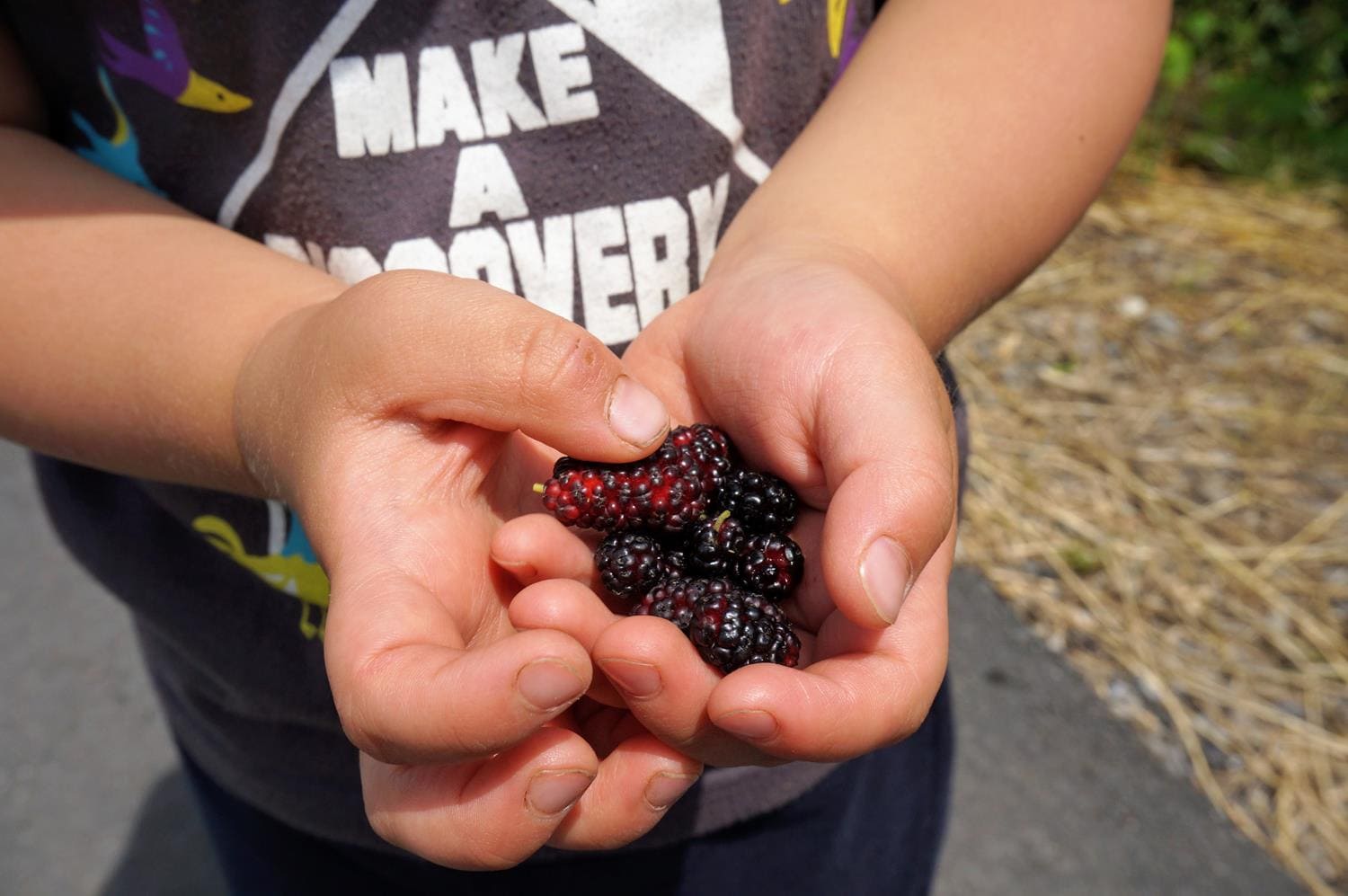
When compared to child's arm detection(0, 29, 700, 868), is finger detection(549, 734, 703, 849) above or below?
below

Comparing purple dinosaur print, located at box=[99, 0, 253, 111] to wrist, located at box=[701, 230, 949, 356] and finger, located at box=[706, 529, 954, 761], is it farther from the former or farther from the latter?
finger, located at box=[706, 529, 954, 761]

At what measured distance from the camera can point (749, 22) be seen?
44.2 inches

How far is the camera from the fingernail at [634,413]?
953 mm

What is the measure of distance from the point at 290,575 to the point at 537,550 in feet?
1.12

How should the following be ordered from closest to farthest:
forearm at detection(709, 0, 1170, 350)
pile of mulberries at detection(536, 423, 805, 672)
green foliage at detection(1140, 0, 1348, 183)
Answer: pile of mulberries at detection(536, 423, 805, 672) → forearm at detection(709, 0, 1170, 350) → green foliage at detection(1140, 0, 1348, 183)

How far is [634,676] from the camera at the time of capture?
844 mm

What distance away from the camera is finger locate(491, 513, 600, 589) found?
94cm

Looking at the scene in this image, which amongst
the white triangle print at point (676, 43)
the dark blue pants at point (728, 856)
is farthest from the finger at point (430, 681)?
the white triangle print at point (676, 43)

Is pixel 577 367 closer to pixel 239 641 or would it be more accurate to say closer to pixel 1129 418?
pixel 239 641

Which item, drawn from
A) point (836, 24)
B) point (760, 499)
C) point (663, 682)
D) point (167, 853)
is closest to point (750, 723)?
point (663, 682)

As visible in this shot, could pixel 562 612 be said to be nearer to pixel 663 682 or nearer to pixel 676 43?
pixel 663 682

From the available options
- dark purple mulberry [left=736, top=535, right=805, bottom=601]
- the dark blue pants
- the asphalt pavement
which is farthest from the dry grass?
dark purple mulberry [left=736, top=535, right=805, bottom=601]

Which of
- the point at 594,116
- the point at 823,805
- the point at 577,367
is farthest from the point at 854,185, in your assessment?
the point at 823,805

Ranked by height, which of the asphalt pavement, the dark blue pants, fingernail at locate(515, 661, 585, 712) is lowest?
the asphalt pavement
